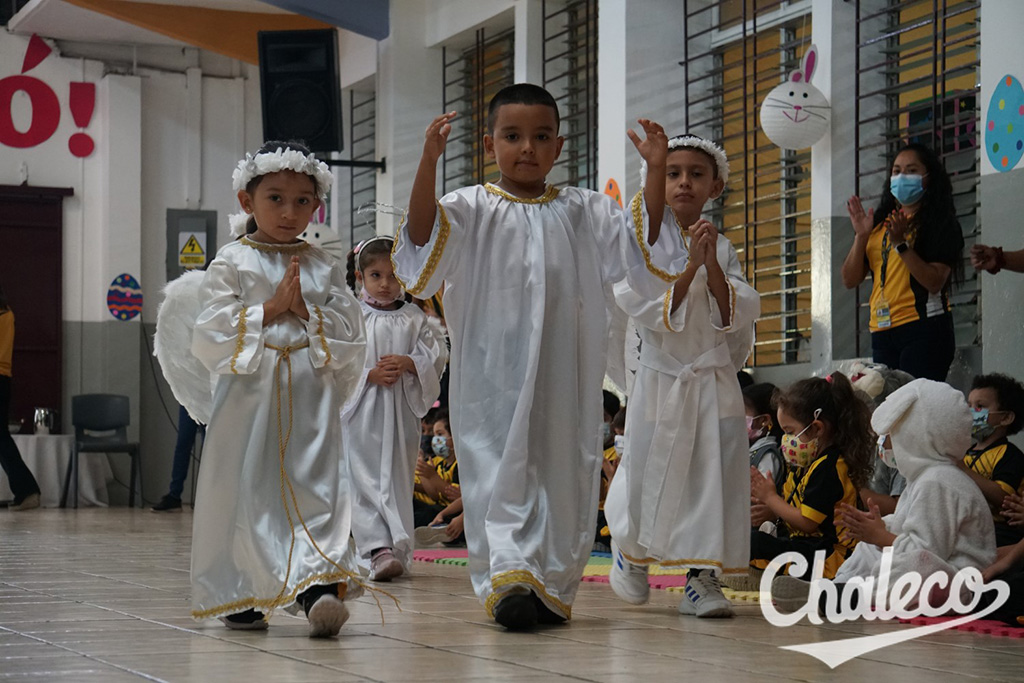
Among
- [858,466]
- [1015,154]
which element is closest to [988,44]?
[1015,154]

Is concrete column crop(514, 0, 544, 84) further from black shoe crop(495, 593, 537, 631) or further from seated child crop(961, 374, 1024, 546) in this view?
black shoe crop(495, 593, 537, 631)

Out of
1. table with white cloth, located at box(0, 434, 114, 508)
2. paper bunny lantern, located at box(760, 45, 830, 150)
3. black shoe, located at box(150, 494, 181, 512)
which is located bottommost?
black shoe, located at box(150, 494, 181, 512)

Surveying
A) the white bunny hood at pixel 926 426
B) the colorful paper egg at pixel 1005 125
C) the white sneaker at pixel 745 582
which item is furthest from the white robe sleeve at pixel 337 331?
the colorful paper egg at pixel 1005 125

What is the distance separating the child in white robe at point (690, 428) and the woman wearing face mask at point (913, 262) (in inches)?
68.2

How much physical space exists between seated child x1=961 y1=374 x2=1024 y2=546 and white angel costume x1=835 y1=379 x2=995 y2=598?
0.41m

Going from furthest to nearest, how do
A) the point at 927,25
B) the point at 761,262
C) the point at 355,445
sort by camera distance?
the point at 761,262, the point at 927,25, the point at 355,445

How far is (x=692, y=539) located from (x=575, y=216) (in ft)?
3.39

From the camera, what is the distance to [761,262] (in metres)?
9.48

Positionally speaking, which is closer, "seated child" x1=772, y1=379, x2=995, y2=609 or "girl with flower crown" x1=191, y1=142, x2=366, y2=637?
"girl with flower crown" x1=191, y1=142, x2=366, y2=637

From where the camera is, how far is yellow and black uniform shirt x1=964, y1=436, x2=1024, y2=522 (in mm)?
5031

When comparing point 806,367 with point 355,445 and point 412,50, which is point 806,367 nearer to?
point 355,445

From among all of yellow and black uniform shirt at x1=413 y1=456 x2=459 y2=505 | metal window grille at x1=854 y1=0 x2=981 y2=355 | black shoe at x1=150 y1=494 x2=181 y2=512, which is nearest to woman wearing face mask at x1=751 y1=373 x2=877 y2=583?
A: metal window grille at x1=854 y1=0 x2=981 y2=355

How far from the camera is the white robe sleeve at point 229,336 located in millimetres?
3855

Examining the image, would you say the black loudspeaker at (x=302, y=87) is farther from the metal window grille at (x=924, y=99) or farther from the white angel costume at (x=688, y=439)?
the white angel costume at (x=688, y=439)
